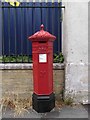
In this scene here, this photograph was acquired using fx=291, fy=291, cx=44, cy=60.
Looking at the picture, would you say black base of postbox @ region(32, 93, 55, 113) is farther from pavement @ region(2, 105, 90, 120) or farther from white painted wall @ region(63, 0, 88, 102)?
white painted wall @ region(63, 0, 88, 102)

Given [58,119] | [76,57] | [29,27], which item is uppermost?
[29,27]

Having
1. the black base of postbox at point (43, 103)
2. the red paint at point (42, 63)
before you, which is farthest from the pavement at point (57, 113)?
the red paint at point (42, 63)

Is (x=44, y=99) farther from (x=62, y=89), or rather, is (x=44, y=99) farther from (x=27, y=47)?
(x=27, y=47)

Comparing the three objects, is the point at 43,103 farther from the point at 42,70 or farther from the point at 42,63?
the point at 42,63

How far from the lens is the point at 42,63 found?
570cm

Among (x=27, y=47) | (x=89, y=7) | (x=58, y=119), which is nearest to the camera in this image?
(x=58, y=119)

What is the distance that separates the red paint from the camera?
5.62 metres

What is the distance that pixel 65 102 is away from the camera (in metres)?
6.48

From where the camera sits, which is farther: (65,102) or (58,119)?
(65,102)

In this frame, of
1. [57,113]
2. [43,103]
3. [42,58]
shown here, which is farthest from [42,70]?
[57,113]

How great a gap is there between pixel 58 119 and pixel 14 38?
3119 mm

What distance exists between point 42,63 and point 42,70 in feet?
0.45

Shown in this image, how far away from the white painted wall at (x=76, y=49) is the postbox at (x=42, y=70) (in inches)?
29.9

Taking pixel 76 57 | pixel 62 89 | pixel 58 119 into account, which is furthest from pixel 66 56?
pixel 58 119
